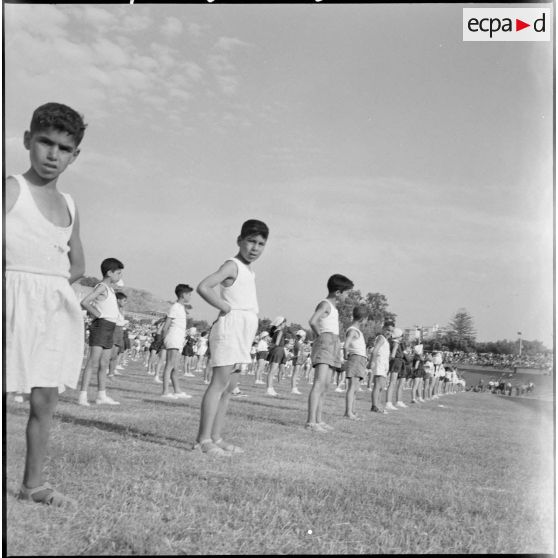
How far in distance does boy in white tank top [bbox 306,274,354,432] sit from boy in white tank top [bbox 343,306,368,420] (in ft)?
4.34

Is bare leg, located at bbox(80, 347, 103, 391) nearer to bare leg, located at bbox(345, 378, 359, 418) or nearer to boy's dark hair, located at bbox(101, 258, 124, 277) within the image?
boy's dark hair, located at bbox(101, 258, 124, 277)

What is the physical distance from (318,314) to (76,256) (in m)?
3.91

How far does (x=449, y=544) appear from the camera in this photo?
2.54m

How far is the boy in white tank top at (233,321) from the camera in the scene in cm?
417

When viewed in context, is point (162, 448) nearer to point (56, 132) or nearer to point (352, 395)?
point (56, 132)

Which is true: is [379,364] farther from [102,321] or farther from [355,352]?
[102,321]

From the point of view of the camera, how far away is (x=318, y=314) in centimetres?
650

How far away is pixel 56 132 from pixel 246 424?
12.5ft

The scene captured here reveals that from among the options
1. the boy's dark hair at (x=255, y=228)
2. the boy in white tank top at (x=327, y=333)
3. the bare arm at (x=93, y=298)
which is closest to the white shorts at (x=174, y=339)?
the bare arm at (x=93, y=298)

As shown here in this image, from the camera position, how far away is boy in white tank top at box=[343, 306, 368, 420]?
25.9 ft

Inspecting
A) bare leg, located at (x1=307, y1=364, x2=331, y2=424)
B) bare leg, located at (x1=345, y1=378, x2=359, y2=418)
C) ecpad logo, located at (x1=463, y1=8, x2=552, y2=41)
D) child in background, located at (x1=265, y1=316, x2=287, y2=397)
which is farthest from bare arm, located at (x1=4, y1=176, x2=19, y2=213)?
child in background, located at (x1=265, y1=316, x2=287, y2=397)

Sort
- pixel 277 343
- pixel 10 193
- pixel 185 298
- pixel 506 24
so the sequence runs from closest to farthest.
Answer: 1. pixel 10 193
2. pixel 506 24
3. pixel 185 298
4. pixel 277 343

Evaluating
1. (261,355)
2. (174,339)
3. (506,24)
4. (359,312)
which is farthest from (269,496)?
(261,355)

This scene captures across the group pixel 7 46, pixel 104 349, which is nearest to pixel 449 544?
pixel 7 46
